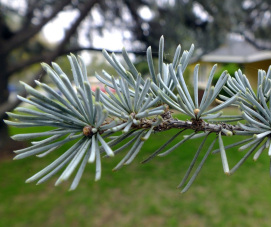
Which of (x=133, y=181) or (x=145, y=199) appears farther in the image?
(x=133, y=181)

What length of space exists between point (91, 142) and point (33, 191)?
10.5ft

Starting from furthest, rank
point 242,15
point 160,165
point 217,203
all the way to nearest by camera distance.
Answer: point 160,165 → point 242,15 → point 217,203

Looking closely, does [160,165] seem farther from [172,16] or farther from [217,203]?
[172,16]

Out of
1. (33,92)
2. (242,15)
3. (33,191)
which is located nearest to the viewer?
(33,92)

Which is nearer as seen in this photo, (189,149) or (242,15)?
(242,15)

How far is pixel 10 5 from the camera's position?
9.51 feet

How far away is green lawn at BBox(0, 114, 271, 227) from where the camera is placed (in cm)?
241

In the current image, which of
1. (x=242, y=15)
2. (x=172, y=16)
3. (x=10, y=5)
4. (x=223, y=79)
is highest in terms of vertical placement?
(x=10, y=5)

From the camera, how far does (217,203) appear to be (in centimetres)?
261

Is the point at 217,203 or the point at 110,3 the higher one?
the point at 110,3

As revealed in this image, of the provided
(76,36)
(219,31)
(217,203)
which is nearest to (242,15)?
(219,31)

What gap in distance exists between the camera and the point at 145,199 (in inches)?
110

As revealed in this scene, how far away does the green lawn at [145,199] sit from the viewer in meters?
2.41

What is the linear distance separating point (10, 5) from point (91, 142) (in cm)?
324
